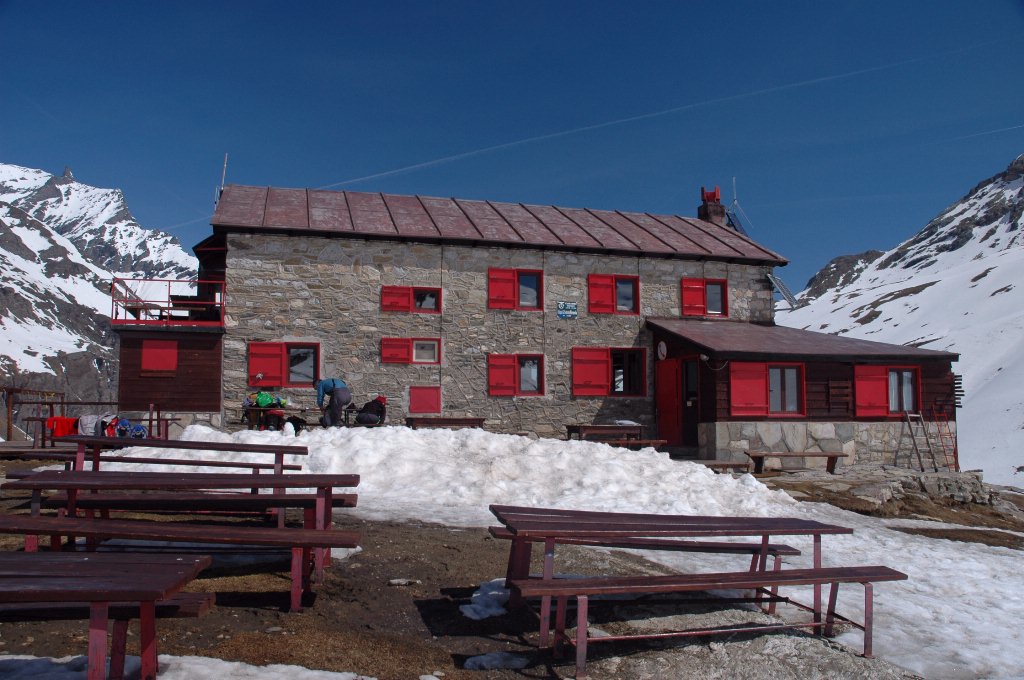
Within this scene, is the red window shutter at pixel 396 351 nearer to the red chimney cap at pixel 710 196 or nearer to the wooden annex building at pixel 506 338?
the wooden annex building at pixel 506 338

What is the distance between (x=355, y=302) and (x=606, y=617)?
1420 centimetres

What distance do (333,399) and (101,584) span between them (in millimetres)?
13185

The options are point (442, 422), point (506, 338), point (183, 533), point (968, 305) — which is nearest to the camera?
point (183, 533)

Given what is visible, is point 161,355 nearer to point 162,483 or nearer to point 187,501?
point 187,501

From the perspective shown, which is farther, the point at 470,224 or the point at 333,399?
the point at 470,224

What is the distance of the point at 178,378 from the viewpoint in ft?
55.3

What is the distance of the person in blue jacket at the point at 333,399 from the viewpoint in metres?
15.8

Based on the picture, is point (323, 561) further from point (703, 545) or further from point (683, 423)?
point (683, 423)

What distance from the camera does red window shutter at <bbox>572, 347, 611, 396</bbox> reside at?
19.1 metres

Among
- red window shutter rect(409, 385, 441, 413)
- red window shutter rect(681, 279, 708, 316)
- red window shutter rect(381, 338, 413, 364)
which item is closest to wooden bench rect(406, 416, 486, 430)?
red window shutter rect(409, 385, 441, 413)

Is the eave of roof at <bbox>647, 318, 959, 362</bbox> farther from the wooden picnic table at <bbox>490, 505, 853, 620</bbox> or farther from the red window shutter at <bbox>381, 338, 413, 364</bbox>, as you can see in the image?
the wooden picnic table at <bbox>490, 505, 853, 620</bbox>

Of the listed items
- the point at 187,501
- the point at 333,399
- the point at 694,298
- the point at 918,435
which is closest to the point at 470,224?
the point at 694,298

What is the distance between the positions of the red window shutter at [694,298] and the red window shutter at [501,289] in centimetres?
470

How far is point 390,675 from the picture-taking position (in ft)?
11.9
